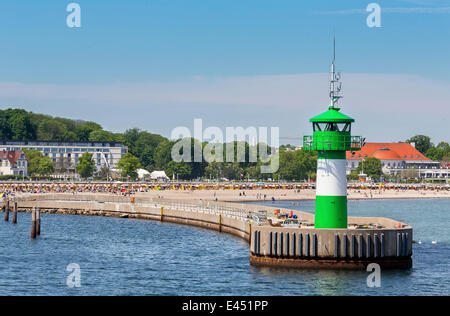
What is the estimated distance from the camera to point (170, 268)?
1874 inches

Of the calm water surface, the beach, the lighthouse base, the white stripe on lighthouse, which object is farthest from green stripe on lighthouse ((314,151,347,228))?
the beach

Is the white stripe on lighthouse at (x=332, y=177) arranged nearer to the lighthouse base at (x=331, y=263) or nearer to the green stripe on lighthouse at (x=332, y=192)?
the green stripe on lighthouse at (x=332, y=192)

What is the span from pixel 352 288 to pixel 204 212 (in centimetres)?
3752

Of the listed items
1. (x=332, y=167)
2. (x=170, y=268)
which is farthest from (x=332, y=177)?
(x=170, y=268)


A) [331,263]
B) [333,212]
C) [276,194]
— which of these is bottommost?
[331,263]

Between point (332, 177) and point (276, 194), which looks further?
point (276, 194)

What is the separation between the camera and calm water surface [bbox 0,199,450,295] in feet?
131

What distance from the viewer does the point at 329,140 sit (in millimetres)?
43062

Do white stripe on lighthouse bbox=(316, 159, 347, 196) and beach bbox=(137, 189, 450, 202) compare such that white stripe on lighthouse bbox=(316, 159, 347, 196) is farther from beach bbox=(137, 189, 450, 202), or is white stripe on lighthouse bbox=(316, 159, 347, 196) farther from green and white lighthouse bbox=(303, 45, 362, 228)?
beach bbox=(137, 189, 450, 202)

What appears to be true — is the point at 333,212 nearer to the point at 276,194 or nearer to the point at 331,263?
the point at 331,263

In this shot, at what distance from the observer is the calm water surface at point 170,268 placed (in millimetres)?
39812

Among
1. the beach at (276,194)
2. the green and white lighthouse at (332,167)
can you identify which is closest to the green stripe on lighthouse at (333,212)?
the green and white lighthouse at (332,167)
